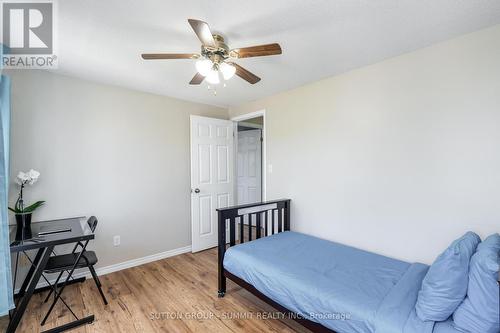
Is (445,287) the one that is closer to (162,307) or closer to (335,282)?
(335,282)

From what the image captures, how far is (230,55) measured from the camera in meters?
1.64

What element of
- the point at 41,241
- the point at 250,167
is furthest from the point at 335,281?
the point at 250,167

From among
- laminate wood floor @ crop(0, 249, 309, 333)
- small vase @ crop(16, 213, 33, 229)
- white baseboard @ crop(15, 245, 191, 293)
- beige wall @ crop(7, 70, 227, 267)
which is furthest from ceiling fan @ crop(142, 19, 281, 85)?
white baseboard @ crop(15, 245, 191, 293)

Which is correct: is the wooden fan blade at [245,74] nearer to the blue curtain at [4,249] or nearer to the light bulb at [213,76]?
the light bulb at [213,76]

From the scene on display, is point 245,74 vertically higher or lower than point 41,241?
higher

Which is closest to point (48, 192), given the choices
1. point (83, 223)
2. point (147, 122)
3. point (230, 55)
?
point (83, 223)

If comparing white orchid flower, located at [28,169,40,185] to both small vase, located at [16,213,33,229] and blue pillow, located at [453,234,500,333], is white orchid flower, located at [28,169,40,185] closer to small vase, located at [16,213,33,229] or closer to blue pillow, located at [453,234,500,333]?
small vase, located at [16,213,33,229]

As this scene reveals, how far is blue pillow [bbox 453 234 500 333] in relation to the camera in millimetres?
1062

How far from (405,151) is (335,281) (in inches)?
50.9

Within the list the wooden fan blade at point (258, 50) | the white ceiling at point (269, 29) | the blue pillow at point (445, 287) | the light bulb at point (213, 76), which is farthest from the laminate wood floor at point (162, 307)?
the white ceiling at point (269, 29)

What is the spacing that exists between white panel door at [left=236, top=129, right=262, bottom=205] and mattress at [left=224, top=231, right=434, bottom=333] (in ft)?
7.34

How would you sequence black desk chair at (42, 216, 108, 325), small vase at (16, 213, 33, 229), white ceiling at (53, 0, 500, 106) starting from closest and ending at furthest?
white ceiling at (53, 0, 500, 106) < black desk chair at (42, 216, 108, 325) < small vase at (16, 213, 33, 229)

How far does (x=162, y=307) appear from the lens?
2127 millimetres

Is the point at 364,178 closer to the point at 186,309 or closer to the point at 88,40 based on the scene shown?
the point at 186,309
